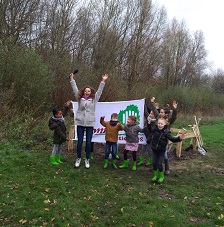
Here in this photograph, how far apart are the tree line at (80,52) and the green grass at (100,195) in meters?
5.11

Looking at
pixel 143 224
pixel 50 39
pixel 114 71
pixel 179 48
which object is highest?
pixel 179 48

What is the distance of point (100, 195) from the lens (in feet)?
18.3

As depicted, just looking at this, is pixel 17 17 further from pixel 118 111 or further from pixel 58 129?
pixel 58 129

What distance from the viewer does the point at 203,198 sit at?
5.71 meters

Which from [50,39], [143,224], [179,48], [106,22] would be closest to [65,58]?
[50,39]

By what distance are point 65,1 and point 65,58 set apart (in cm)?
629

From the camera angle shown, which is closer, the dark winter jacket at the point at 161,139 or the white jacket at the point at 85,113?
the dark winter jacket at the point at 161,139

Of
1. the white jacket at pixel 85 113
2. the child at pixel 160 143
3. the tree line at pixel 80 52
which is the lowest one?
the child at pixel 160 143

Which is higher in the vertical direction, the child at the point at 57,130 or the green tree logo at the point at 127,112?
the green tree logo at the point at 127,112

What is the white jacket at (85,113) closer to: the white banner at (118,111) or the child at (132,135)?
the child at (132,135)

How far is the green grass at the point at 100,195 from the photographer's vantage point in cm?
455

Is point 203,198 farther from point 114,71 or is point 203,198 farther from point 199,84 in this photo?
point 199,84

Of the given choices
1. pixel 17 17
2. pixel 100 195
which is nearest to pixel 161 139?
pixel 100 195

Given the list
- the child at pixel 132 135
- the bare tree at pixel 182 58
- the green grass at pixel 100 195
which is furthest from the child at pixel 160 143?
the bare tree at pixel 182 58
